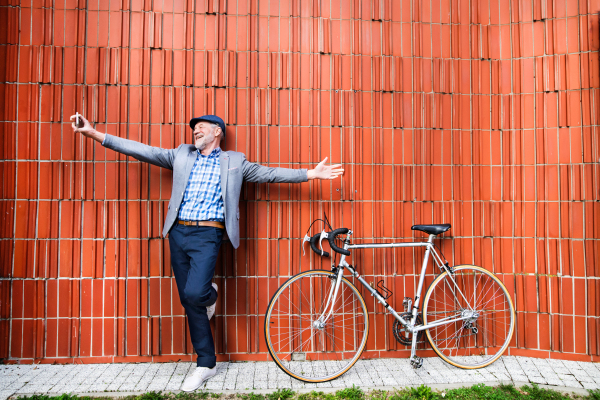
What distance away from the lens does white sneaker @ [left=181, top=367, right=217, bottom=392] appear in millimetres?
2975

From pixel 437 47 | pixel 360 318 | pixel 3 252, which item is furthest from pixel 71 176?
pixel 437 47

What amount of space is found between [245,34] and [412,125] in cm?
212

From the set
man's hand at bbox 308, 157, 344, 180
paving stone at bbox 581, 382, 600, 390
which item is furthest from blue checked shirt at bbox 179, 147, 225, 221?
paving stone at bbox 581, 382, 600, 390

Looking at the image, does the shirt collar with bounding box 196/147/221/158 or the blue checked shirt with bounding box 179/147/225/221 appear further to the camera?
the shirt collar with bounding box 196/147/221/158

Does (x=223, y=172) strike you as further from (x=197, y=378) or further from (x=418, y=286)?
(x=418, y=286)

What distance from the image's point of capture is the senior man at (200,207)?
10.1 feet

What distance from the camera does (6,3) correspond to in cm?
358

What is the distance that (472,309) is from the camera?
11.6 ft

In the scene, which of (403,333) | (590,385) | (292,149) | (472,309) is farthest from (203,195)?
(590,385)

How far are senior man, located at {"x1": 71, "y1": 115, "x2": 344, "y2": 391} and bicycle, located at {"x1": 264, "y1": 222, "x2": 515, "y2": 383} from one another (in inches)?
26.9

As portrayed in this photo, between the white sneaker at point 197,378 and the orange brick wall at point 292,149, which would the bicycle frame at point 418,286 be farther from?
the white sneaker at point 197,378

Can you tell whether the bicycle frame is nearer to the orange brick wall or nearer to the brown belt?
the orange brick wall

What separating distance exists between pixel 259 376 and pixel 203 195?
1.83m

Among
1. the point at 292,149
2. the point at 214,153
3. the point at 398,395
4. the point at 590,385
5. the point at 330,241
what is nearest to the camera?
the point at 398,395
